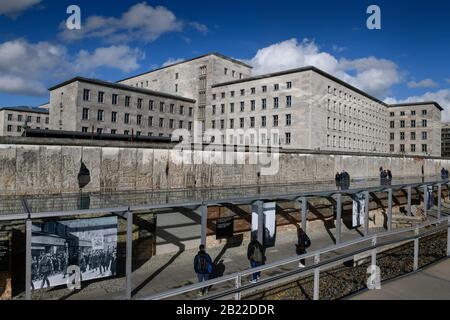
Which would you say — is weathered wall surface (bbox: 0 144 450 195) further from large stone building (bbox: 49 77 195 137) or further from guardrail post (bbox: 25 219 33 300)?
large stone building (bbox: 49 77 195 137)

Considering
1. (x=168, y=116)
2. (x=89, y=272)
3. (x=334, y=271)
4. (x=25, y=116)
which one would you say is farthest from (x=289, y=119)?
(x=25, y=116)

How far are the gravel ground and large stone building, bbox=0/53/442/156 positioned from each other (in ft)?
132

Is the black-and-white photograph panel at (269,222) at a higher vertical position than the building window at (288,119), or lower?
lower

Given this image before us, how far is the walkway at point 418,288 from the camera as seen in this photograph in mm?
5926

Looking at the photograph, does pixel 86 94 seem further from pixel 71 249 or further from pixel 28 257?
pixel 28 257

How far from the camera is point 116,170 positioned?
17.4 metres

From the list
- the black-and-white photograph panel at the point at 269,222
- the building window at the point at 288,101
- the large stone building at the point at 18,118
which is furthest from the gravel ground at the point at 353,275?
the large stone building at the point at 18,118

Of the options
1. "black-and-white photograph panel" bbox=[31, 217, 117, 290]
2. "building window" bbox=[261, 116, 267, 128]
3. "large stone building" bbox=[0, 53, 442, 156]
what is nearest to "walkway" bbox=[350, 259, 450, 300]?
"black-and-white photograph panel" bbox=[31, 217, 117, 290]

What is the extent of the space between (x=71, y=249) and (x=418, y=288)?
28.4ft

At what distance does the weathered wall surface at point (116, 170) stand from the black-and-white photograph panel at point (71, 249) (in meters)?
6.08

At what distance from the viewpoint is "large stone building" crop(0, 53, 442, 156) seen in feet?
173

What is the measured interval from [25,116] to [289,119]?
67980 millimetres

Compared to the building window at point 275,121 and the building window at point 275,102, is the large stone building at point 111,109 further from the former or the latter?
the building window at point 275,102

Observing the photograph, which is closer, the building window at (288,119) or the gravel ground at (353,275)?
the gravel ground at (353,275)
